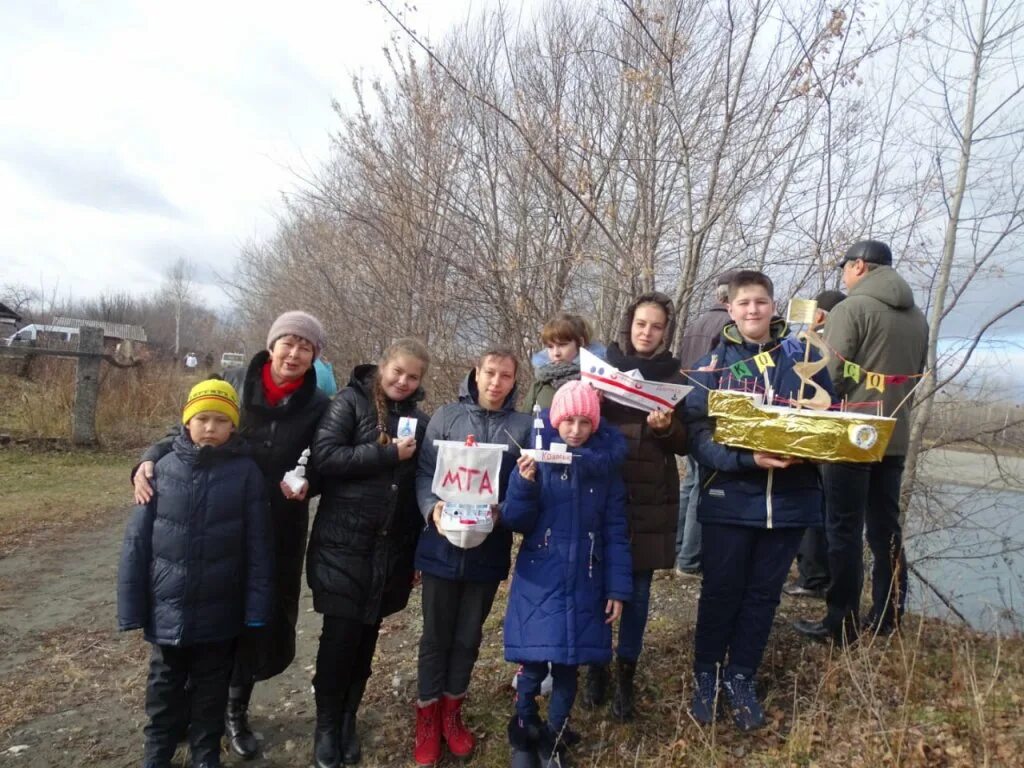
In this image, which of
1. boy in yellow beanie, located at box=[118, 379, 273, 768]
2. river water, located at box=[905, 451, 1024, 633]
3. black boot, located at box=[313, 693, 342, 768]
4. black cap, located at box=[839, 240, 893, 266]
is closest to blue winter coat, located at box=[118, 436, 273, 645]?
boy in yellow beanie, located at box=[118, 379, 273, 768]

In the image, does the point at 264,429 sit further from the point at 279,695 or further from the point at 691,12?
the point at 691,12

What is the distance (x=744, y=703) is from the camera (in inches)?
116

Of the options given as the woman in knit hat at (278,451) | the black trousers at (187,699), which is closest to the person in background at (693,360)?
the woman in knit hat at (278,451)

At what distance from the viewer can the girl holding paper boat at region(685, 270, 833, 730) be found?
286 cm

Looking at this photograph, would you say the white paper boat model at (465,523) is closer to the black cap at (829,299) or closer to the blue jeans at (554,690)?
the blue jeans at (554,690)

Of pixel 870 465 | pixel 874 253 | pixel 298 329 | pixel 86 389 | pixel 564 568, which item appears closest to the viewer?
pixel 564 568

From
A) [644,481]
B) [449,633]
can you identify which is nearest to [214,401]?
[449,633]

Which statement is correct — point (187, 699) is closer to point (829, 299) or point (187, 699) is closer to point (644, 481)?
point (644, 481)

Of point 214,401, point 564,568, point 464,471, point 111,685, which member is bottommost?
point 111,685

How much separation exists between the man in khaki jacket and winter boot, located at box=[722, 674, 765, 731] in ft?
2.41

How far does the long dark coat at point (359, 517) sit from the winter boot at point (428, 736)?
479mm

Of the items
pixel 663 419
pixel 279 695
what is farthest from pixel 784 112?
pixel 279 695

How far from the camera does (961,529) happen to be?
5.63 m

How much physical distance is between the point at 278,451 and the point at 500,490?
3.44 ft
